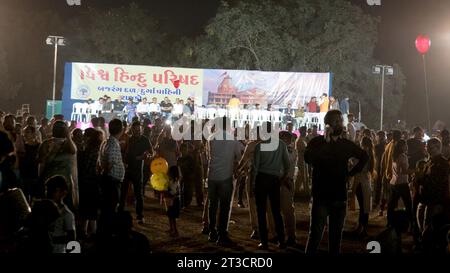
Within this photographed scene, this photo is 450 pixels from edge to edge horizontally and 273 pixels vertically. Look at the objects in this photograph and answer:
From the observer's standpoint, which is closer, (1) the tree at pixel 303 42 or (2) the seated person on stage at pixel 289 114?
(2) the seated person on stage at pixel 289 114

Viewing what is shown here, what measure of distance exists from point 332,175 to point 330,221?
553mm

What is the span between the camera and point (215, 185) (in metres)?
8.96

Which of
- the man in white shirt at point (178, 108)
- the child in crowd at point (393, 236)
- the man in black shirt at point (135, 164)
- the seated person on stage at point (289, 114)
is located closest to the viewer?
the child in crowd at point (393, 236)

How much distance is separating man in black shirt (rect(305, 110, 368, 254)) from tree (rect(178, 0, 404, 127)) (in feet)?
102

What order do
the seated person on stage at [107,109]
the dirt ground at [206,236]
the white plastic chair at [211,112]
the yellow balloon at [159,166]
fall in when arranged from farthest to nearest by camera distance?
the white plastic chair at [211,112] → the seated person on stage at [107,109] → the yellow balloon at [159,166] → the dirt ground at [206,236]

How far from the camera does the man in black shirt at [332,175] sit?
6.42 metres

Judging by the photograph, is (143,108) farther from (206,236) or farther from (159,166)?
(206,236)

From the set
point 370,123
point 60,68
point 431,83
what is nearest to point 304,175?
point 370,123

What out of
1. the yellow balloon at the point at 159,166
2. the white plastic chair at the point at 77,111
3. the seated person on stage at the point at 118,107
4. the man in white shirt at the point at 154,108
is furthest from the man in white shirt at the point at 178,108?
the yellow balloon at the point at 159,166

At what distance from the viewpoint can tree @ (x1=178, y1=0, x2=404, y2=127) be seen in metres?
37.2

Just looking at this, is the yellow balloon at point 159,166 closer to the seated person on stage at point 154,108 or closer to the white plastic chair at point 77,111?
the seated person on stage at point 154,108

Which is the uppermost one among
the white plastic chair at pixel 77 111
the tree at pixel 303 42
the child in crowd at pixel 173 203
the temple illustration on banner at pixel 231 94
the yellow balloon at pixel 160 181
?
the tree at pixel 303 42

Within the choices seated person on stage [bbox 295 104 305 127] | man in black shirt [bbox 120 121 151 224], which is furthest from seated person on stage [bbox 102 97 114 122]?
man in black shirt [bbox 120 121 151 224]

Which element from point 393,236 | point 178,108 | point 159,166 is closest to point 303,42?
point 178,108
